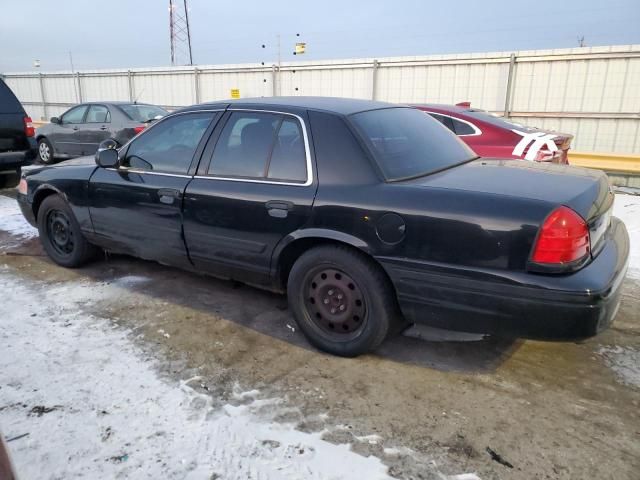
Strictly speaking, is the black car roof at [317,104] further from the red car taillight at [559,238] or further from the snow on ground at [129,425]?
the snow on ground at [129,425]

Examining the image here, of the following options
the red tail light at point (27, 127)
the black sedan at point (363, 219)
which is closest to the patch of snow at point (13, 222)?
the red tail light at point (27, 127)

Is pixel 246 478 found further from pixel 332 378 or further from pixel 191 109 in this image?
pixel 191 109

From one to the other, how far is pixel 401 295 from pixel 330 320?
554 mm

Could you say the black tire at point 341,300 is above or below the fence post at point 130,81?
below

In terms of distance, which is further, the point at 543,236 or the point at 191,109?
the point at 191,109

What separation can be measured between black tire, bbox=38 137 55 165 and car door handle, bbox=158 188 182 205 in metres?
9.86

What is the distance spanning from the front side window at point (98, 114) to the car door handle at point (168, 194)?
8.19m

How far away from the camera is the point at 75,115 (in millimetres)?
11672

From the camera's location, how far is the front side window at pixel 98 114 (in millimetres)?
11016

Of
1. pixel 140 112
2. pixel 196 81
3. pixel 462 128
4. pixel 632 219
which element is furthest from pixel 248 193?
pixel 196 81

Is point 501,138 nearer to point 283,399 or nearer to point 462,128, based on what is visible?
point 462,128

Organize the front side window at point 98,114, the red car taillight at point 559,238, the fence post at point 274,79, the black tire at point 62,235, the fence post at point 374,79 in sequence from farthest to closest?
the fence post at point 274,79 < the fence post at point 374,79 < the front side window at point 98,114 < the black tire at point 62,235 < the red car taillight at point 559,238

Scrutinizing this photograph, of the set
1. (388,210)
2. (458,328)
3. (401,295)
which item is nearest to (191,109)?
(388,210)

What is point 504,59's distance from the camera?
11.6 metres
